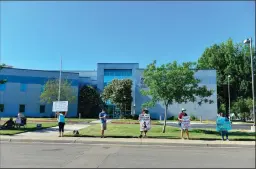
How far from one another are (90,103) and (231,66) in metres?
27.3

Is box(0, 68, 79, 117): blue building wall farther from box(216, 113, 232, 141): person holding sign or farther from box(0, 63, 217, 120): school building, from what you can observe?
box(216, 113, 232, 141): person holding sign

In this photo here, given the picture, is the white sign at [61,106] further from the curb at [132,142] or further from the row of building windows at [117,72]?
the row of building windows at [117,72]

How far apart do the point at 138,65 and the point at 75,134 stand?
38659 mm

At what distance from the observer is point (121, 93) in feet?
167

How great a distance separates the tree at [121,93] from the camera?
5078cm

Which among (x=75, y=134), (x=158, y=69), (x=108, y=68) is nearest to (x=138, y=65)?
(x=108, y=68)

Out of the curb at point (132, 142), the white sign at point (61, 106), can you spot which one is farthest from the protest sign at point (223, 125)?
the white sign at point (61, 106)

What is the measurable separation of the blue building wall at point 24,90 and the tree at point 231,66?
28215 millimetres

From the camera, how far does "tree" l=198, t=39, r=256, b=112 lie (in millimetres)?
56656

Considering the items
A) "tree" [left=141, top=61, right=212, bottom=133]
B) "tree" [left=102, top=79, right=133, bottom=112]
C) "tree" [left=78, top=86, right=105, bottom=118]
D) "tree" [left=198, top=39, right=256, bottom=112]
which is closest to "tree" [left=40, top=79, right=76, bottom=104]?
"tree" [left=78, top=86, right=105, bottom=118]

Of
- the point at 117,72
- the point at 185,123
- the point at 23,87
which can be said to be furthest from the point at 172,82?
the point at 23,87

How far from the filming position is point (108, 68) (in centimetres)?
5816

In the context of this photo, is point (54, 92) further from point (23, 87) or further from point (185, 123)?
point (185, 123)

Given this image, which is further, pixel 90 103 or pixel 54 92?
pixel 90 103
